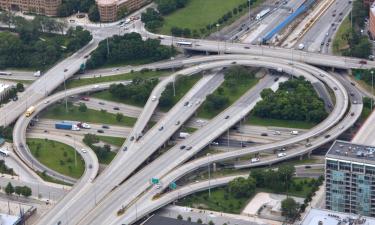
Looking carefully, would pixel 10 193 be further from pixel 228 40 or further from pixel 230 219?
pixel 228 40

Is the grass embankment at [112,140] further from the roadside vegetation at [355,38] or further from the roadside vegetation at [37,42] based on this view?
the roadside vegetation at [355,38]

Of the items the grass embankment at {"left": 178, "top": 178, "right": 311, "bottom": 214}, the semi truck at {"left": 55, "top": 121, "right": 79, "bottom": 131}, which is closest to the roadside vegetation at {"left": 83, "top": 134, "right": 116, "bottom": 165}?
the semi truck at {"left": 55, "top": 121, "right": 79, "bottom": 131}

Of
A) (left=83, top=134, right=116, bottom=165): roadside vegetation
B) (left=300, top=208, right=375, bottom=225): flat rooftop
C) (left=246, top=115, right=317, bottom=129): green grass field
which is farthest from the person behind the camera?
(left=246, top=115, right=317, bottom=129): green grass field

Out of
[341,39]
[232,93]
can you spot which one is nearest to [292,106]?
[232,93]

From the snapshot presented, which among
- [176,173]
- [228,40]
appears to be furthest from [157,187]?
[228,40]

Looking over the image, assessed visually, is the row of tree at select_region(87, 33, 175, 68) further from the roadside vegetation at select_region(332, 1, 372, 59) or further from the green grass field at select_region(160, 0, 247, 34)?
the roadside vegetation at select_region(332, 1, 372, 59)

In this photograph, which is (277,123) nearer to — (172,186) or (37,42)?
(172,186)

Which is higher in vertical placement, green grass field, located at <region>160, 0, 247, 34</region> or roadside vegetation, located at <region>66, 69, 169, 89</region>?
green grass field, located at <region>160, 0, 247, 34</region>
